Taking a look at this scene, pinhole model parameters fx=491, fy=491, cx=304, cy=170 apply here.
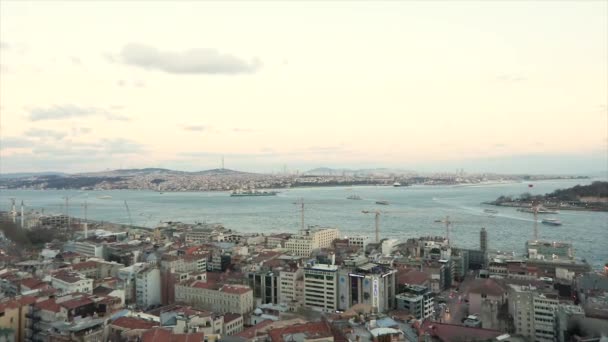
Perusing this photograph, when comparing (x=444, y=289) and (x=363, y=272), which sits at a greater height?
(x=363, y=272)

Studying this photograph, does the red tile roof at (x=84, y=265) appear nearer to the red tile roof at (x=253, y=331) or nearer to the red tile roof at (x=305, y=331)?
the red tile roof at (x=253, y=331)

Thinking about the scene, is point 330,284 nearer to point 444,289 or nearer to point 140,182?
point 444,289

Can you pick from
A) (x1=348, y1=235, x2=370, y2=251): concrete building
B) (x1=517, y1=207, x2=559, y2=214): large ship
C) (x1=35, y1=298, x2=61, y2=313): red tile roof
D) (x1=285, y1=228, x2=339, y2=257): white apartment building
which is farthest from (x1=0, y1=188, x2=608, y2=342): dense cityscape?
(x1=517, y1=207, x2=559, y2=214): large ship

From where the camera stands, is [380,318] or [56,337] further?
[380,318]

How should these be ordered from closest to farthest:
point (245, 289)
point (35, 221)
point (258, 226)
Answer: point (245, 289) < point (35, 221) < point (258, 226)

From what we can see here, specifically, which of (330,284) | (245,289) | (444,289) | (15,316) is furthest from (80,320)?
(444,289)

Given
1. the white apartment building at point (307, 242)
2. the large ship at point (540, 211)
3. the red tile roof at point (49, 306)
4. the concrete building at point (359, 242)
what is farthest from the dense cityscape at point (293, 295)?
the large ship at point (540, 211)

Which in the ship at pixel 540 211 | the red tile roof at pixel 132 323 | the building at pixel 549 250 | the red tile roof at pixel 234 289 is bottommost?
the ship at pixel 540 211

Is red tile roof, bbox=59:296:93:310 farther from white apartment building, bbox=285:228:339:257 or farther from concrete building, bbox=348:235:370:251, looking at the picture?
concrete building, bbox=348:235:370:251
